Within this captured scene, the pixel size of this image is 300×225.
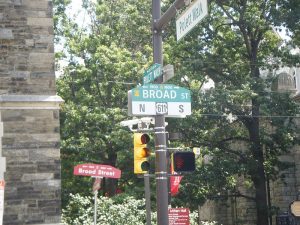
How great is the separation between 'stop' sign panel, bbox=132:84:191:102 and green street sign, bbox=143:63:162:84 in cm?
31

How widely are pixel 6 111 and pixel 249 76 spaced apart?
14.4m

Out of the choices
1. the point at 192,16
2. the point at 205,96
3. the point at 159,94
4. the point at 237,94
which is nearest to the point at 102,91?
the point at 205,96

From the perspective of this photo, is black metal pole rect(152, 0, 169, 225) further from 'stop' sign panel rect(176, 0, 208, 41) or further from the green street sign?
'stop' sign panel rect(176, 0, 208, 41)

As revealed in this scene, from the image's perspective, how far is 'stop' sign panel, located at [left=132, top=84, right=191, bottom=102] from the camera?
10258mm

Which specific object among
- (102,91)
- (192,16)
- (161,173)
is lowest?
(161,173)

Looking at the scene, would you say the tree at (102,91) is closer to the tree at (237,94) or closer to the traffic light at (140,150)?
the tree at (237,94)

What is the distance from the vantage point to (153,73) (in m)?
10.8

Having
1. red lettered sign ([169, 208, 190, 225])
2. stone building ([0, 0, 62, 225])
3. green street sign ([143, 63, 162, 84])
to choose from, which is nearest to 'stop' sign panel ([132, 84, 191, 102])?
green street sign ([143, 63, 162, 84])

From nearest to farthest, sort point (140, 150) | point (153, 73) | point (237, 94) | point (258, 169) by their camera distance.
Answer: point (153, 73), point (140, 150), point (237, 94), point (258, 169)

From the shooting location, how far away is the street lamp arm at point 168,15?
32.1 ft

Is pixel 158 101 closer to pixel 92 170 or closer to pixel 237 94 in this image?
pixel 92 170

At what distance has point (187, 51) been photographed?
25.6 meters

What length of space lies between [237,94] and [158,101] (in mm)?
13640

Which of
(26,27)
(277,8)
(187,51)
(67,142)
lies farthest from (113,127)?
(26,27)
